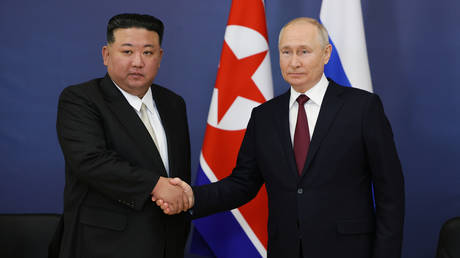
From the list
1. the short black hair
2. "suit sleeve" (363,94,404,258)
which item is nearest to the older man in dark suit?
"suit sleeve" (363,94,404,258)

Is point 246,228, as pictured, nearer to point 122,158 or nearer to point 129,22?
point 122,158

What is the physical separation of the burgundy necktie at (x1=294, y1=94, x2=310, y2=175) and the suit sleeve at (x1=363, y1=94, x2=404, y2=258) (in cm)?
25

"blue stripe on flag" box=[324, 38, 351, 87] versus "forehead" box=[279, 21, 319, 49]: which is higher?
"forehead" box=[279, 21, 319, 49]

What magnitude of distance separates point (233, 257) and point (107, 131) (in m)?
1.13

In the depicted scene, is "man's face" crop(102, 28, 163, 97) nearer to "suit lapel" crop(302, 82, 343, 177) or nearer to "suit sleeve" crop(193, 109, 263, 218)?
"suit sleeve" crop(193, 109, 263, 218)

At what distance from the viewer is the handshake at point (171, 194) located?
2041 millimetres

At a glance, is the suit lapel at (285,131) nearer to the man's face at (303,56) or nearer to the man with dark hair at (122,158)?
the man's face at (303,56)

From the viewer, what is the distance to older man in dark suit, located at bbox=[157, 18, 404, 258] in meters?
1.96

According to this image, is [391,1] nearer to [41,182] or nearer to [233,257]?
[233,257]

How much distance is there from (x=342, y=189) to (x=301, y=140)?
0.90 ft

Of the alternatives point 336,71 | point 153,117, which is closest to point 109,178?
point 153,117

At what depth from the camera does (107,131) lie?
2.08 metres

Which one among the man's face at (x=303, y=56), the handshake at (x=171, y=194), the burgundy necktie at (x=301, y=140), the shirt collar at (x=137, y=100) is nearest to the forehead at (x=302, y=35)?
the man's face at (x=303, y=56)

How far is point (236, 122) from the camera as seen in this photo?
108 inches
